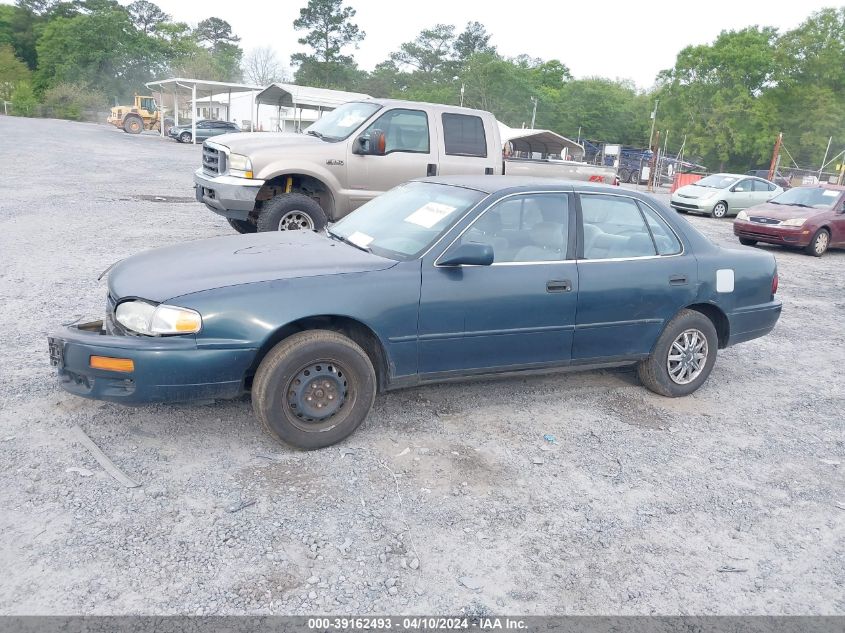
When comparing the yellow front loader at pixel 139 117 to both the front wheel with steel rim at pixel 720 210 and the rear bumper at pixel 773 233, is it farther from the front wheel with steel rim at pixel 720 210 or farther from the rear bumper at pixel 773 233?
the rear bumper at pixel 773 233

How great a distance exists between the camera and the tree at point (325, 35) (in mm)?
80688

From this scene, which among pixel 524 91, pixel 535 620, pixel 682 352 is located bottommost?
pixel 535 620

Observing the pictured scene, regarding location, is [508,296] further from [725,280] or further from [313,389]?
[725,280]

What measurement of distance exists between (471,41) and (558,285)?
316ft

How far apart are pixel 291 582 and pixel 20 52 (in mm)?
96734

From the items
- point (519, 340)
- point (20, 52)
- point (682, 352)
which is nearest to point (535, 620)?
point (519, 340)

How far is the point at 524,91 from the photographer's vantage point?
68.7 metres

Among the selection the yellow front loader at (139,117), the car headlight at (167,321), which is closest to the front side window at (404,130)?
the car headlight at (167,321)

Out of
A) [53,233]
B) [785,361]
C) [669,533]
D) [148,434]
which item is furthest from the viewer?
[53,233]

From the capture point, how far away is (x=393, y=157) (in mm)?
9062

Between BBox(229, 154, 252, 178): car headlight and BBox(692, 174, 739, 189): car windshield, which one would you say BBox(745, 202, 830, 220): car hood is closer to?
BBox(692, 174, 739, 189): car windshield

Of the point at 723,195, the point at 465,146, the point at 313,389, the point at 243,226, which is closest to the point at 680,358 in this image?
the point at 313,389

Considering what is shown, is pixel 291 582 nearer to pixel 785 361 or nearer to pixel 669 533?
pixel 669 533

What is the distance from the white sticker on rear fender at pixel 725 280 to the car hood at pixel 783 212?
32.9ft
